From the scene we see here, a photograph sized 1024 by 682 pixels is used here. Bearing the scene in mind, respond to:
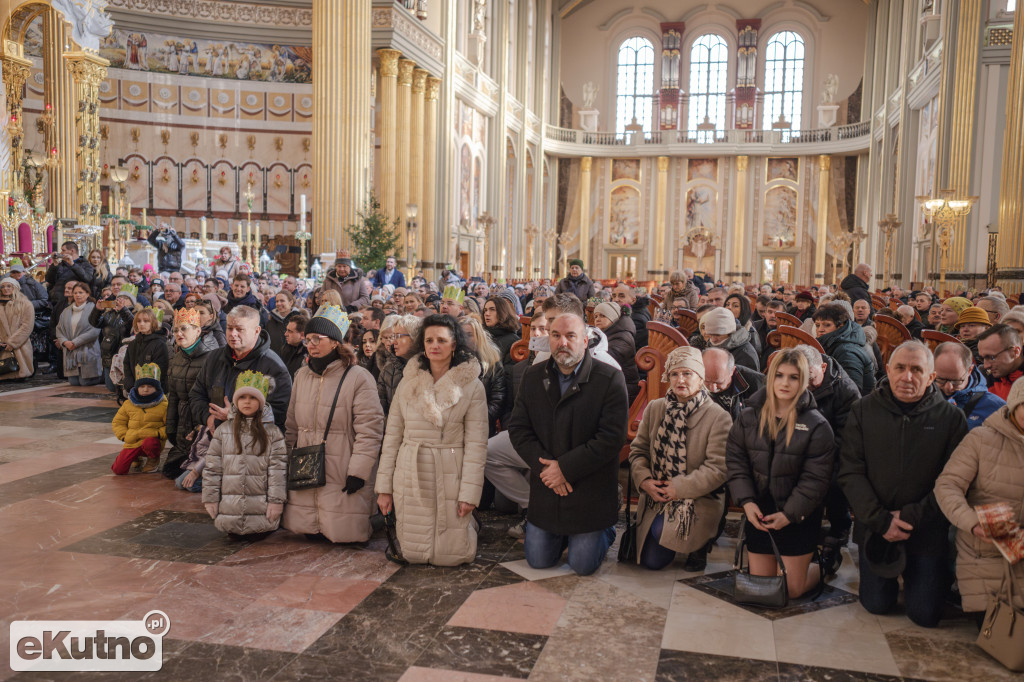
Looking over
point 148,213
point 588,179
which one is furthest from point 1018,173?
point 588,179

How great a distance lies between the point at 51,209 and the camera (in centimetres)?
1557

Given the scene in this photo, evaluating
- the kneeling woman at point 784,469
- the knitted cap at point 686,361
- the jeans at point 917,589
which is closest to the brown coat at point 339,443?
the knitted cap at point 686,361

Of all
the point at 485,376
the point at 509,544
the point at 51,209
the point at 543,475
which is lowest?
the point at 509,544

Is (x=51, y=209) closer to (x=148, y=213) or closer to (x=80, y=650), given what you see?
(x=148, y=213)

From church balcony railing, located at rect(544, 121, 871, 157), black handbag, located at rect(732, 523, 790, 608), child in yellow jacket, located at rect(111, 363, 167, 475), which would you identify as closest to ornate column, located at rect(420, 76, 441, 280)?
church balcony railing, located at rect(544, 121, 871, 157)

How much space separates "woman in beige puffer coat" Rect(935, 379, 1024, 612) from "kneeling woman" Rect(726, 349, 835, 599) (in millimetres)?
557

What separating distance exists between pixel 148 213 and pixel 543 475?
2028cm

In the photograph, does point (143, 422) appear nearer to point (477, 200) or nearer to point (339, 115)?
point (339, 115)

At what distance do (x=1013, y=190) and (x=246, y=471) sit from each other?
1490 cm

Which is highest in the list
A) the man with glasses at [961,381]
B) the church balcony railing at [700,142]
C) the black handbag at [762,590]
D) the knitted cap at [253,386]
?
the church balcony railing at [700,142]

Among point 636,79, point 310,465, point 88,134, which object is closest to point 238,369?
point 310,465

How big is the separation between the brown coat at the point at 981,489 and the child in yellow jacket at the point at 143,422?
5121 mm

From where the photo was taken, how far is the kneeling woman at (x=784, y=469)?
405 cm

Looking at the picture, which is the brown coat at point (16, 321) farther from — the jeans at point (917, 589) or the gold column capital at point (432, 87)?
the gold column capital at point (432, 87)
